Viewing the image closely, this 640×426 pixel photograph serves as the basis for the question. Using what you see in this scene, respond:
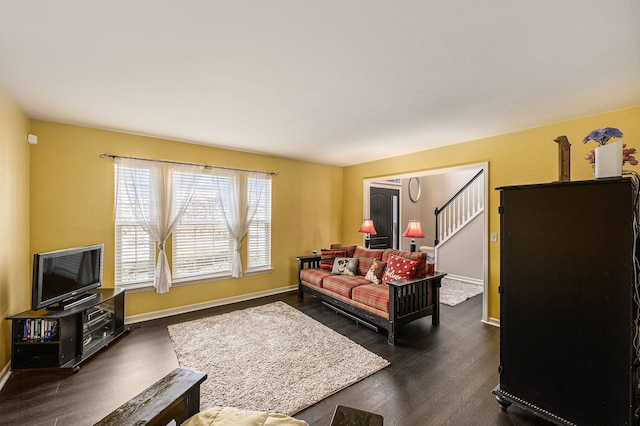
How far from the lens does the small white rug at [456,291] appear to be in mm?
4480

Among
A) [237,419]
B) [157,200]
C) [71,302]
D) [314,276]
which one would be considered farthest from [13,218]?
[314,276]

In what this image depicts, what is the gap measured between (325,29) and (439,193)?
667 cm

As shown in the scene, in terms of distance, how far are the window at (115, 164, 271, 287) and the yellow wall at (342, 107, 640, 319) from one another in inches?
104

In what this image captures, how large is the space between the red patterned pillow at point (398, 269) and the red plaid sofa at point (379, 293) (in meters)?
0.09

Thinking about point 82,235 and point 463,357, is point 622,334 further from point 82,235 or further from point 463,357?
point 82,235

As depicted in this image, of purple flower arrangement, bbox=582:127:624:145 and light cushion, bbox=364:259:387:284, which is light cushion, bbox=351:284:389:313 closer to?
light cushion, bbox=364:259:387:284

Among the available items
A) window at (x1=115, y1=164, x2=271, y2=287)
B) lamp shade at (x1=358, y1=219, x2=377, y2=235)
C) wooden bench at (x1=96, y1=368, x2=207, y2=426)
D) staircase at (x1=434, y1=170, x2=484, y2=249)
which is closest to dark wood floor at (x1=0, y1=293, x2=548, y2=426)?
window at (x1=115, y1=164, x2=271, y2=287)

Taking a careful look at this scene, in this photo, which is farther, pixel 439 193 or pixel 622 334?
pixel 439 193

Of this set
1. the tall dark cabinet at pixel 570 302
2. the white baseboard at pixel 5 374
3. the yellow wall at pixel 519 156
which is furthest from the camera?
the yellow wall at pixel 519 156

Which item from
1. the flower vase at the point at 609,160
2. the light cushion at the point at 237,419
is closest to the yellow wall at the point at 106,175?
the flower vase at the point at 609,160

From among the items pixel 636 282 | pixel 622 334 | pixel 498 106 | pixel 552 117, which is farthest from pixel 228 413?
pixel 552 117

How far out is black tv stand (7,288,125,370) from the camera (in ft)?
8.00

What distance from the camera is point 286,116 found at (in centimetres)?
295

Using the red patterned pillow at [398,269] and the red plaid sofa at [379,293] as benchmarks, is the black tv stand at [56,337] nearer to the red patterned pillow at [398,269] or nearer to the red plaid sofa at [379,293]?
the red plaid sofa at [379,293]
